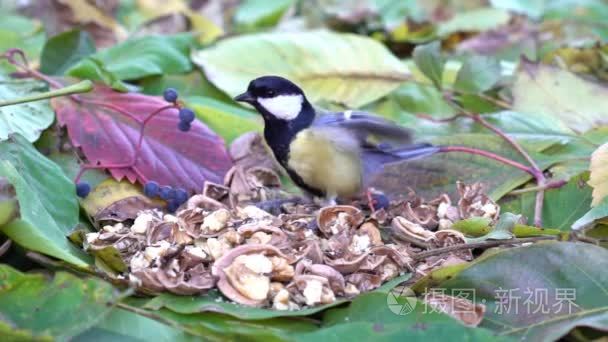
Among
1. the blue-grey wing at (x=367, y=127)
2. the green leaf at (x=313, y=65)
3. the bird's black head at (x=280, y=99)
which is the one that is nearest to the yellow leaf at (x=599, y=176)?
the blue-grey wing at (x=367, y=127)

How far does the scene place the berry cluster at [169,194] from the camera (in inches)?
55.4

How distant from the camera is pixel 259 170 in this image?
1.57m

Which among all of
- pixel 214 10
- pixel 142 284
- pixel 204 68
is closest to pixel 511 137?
pixel 204 68

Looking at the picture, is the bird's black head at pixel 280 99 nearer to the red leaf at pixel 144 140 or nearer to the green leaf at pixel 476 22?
the red leaf at pixel 144 140

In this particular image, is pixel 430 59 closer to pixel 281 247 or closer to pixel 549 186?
pixel 549 186

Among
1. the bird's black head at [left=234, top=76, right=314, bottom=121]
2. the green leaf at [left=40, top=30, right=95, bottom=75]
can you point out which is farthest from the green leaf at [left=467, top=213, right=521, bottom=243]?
the green leaf at [left=40, top=30, right=95, bottom=75]

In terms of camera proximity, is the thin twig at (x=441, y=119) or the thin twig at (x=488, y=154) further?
the thin twig at (x=441, y=119)

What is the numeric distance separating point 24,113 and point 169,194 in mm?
308

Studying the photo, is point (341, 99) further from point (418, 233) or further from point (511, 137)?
point (418, 233)

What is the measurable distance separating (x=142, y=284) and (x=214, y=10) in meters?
1.82

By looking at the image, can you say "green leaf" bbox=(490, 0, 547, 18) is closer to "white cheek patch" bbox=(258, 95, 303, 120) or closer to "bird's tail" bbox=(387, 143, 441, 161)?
"bird's tail" bbox=(387, 143, 441, 161)

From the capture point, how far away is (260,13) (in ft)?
8.91

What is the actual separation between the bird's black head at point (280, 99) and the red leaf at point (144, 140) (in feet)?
0.43

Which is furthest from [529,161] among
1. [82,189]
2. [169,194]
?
[82,189]
